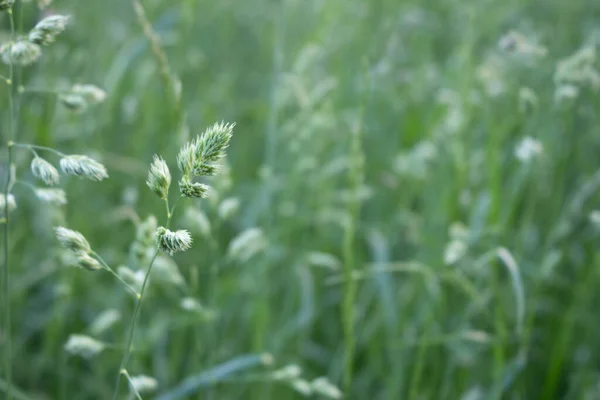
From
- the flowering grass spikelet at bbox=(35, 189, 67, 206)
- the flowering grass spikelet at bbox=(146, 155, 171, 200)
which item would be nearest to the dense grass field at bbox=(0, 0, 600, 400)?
the flowering grass spikelet at bbox=(35, 189, 67, 206)

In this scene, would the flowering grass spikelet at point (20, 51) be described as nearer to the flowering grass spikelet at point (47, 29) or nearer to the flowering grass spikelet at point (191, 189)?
the flowering grass spikelet at point (47, 29)

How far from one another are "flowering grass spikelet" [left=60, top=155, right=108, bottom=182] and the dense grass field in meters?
0.25

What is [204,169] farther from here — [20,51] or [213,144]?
[20,51]

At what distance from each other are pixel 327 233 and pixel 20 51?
5.00ft

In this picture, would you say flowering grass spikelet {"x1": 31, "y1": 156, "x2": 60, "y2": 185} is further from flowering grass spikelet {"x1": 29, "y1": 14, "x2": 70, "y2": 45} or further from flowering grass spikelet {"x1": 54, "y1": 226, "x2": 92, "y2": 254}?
flowering grass spikelet {"x1": 29, "y1": 14, "x2": 70, "y2": 45}

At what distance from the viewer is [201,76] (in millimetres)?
3242

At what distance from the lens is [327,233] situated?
7.86 feet

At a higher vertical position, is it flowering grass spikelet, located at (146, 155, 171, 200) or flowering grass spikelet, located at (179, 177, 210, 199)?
flowering grass spikelet, located at (146, 155, 171, 200)

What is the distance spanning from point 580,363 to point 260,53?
8.40ft

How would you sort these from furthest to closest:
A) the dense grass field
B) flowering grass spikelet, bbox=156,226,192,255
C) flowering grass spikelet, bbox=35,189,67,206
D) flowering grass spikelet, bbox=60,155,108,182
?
the dense grass field, flowering grass spikelet, bbox=35,189,67,206, flowering grass spikelet, bbox=60,155,108,182, flowering grass spikelet, bbox=156,226,192,255

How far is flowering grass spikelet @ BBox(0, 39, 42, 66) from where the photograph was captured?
1.04m

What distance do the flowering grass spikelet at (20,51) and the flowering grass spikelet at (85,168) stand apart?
0.68 ft

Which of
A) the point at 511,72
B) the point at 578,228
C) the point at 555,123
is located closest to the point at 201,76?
the point at 511,72

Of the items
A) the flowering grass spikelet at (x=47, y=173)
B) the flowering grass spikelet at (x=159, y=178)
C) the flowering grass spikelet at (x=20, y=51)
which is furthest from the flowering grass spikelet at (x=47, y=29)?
the flowering grass spikelet at (x=159, y=178)
